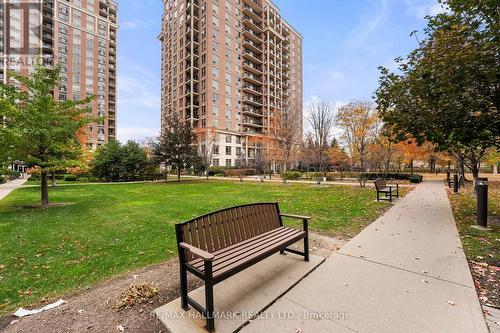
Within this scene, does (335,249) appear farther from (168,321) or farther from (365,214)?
(365,214)

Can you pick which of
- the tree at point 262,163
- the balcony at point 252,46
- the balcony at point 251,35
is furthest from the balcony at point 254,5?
the tree at point 262,163

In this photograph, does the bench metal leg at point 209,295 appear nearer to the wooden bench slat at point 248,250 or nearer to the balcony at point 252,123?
the wooden bench slat at point 248,250

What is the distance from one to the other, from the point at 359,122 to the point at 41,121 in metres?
30.6

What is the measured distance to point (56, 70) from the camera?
37.3ft

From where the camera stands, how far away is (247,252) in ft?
11.0

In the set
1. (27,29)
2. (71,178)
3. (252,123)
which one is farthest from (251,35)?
(27,29)

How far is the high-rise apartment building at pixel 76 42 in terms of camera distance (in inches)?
2124

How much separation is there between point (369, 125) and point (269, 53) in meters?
43.6

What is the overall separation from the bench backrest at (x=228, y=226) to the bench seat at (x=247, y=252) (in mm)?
130

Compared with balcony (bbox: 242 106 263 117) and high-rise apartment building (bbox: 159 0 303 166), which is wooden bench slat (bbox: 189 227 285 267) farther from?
balcony (bbox: 242 106 263 117)

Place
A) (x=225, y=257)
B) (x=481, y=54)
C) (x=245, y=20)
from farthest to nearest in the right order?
1. (x=245, y=20)
2. (x=481, y=54)
3. (x=225, y=257)

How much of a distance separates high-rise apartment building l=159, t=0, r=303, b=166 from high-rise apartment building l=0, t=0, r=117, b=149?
16065 mm

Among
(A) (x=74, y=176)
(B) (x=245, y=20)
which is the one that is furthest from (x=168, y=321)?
(B) (x=245, y=20)

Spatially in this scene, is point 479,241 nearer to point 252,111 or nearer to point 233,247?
point 233,247
